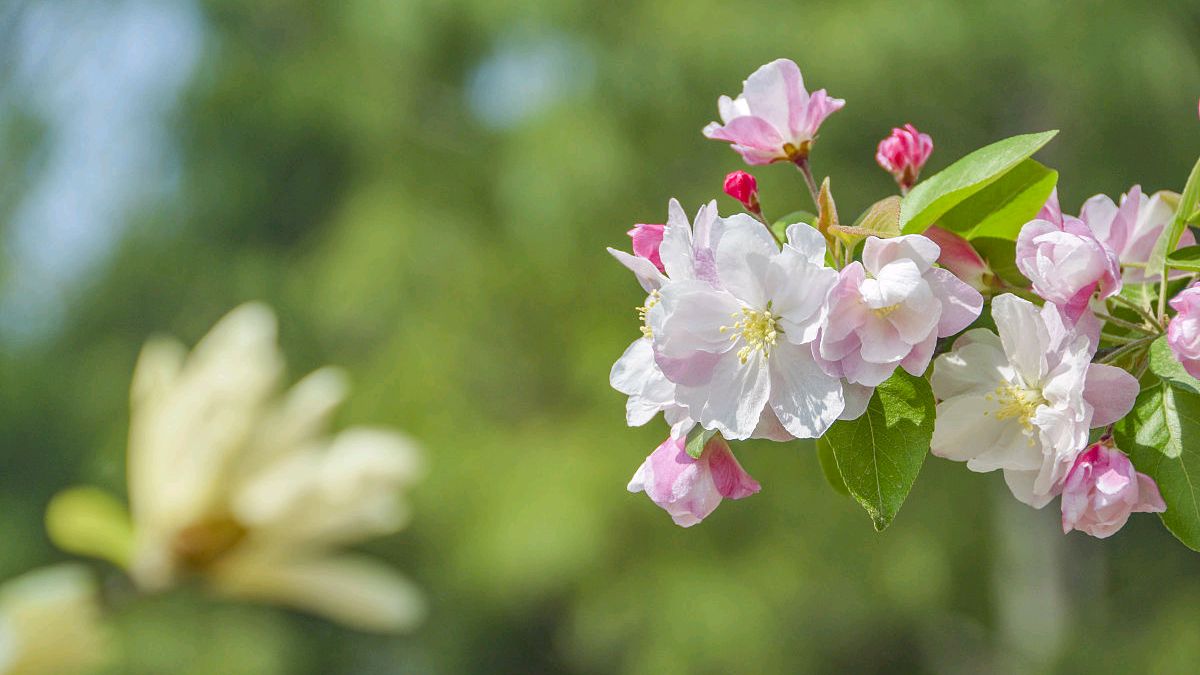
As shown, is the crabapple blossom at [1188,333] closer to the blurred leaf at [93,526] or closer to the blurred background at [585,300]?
the blurred leaf at [93,526]

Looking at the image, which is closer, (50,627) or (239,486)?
(50,627)

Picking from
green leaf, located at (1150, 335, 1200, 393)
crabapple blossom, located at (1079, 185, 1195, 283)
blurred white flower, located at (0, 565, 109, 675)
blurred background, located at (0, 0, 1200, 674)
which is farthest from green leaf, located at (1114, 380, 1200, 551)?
blurred background, located at (0, 0, 1200, 674)

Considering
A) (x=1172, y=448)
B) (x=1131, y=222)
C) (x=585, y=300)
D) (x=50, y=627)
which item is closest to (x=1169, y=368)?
(x=1172, y=448)

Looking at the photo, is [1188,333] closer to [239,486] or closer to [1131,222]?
[1131,222]

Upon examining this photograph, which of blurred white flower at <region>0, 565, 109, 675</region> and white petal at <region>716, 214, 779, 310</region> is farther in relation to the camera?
blurred white flower at <region>0, 565, 109, 675</region>

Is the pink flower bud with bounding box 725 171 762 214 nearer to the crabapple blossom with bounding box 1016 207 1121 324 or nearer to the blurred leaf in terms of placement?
the crabapple blossom with bounding box 1016 207 1121 324

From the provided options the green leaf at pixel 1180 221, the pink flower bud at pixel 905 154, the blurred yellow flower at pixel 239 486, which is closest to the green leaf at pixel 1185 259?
the green leaf at pixel 1180 221
